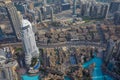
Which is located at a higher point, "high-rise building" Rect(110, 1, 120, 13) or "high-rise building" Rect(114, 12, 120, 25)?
"high-rise building" Rect(110, 1, 120, 13)

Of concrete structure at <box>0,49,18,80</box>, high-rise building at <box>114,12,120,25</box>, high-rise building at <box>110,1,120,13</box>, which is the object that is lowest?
concrete structure at <box>0,49,18,80</box>

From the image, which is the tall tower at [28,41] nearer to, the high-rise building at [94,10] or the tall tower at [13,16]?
the tall tower at [13,16]

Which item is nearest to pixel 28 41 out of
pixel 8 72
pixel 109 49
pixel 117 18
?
pixel 8 72

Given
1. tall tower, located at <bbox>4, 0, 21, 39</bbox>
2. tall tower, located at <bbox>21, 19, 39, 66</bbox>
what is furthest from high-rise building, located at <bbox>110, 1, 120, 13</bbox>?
tall tower, located at <bbox>21, 19, 39, 66</bbox>

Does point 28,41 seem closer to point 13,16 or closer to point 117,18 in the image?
point 13,16

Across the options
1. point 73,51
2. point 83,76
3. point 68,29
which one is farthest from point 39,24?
point 83,76

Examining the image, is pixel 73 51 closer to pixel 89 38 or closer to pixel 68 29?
pixel 89 38

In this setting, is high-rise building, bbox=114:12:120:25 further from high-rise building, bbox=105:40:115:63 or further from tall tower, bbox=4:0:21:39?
tall tower, bbox=4:0:21:39

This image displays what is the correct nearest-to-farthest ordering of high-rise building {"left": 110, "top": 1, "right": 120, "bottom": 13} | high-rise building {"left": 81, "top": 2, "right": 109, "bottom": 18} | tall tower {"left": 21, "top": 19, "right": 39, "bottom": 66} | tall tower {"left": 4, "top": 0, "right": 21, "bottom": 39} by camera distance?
tall tower {"left": 21, "top": 19, "right": 39, "bottom": 66} < tall tower {"left": 4, "top": 0, "right": 21, "bottom": 39} < high-rise building {"left": 81, "top": 2, "right": 109, "bottom": 18} < high-rise building {"left": 110, "top": 1, "right": 120, "bottom": 13}
